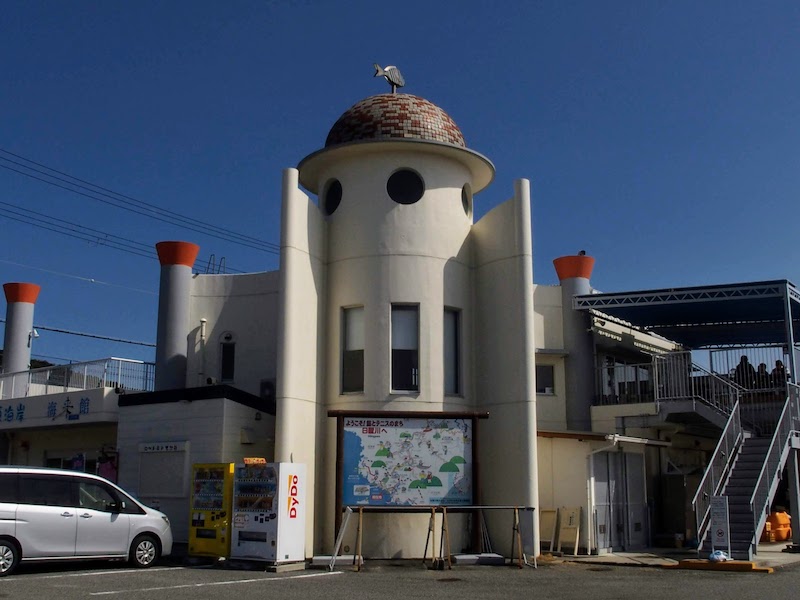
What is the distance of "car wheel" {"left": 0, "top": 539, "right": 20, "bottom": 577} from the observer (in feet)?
47.5

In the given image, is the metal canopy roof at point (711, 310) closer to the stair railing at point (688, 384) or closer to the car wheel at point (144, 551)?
the stair railing at point (688, 384)

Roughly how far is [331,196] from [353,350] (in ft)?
11.7

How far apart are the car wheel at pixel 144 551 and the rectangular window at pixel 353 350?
15.9 feet

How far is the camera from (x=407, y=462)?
17719 millimetres

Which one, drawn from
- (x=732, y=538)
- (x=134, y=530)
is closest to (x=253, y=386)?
(x=134, y=530)

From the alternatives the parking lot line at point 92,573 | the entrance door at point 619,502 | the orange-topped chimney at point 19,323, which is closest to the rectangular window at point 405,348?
the entrance door at point 619,502

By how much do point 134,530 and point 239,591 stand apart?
4.08m

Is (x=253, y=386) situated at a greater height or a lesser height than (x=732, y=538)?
greater

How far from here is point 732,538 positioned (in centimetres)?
1809

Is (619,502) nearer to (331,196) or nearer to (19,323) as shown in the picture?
(331,196)

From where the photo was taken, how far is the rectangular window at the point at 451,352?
19.2 meters

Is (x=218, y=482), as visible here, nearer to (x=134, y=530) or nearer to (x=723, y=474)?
(x=134, y=530)

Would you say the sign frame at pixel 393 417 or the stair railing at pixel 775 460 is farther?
the stair railing at pixel 775 460

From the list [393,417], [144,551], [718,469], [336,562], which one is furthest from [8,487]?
[718,469]
